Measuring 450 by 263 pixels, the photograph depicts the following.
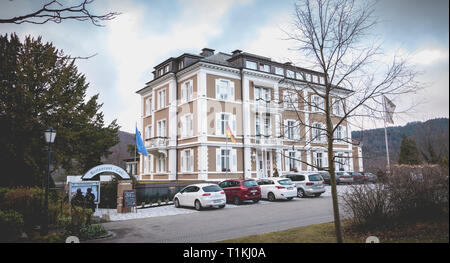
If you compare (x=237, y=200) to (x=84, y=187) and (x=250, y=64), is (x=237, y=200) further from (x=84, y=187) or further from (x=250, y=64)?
(x=250, y=64)

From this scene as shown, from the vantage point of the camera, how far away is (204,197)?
1664 cm

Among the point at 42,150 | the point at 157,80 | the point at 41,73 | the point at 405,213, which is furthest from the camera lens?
the point at 157,80

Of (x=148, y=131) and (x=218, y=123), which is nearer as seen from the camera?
(x=218, y=123)

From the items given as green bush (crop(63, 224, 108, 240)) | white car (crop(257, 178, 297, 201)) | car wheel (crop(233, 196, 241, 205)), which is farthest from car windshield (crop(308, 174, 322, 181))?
green bush (crop(63, 224, 108, 240))

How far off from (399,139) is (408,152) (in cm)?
47

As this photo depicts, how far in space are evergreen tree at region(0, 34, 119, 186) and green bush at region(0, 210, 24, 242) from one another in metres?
6.71

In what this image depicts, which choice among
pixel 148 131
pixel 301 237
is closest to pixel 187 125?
pixel 148 131

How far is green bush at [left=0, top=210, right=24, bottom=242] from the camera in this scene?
8322mm

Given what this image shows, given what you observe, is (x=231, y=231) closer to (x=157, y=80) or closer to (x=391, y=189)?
(x=391, y=189)

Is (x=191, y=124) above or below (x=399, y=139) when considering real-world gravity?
above

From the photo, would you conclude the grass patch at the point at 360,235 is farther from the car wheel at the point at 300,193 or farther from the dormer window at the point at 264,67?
the dormer window at the point at 264,67

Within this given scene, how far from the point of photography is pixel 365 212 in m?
7.94
